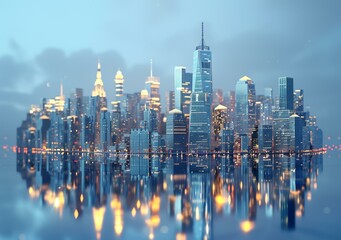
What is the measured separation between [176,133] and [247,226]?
14372cm

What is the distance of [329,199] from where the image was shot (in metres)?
42.8

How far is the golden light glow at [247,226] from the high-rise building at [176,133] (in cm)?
13707

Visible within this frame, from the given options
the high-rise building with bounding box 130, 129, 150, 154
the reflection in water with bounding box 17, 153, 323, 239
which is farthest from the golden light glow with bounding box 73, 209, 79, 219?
the high-rise building with bounding box 130, 129, 150, 154

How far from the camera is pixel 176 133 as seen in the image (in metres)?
173

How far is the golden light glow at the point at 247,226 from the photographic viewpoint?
2789 centimetres

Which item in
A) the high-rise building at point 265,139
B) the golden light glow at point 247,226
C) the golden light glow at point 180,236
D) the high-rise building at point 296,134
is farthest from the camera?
the high-rise building at point 296,134

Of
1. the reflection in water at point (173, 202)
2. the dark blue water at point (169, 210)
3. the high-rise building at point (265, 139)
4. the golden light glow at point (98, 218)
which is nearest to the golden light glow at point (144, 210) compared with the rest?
the reflection in water at point (173, 202)

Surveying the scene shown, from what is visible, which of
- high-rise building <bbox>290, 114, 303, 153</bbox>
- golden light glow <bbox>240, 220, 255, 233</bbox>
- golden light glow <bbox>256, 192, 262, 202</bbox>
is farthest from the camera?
high-rise building <bbox>290, 114, 303, 153</bbox>

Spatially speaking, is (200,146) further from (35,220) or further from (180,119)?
(35,220)

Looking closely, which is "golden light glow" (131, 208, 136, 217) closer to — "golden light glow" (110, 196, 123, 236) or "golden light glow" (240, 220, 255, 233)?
"golden light glow" (110, 196, 123, 236)

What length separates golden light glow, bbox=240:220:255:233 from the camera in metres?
27.9

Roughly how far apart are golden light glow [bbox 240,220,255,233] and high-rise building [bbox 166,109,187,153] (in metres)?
137

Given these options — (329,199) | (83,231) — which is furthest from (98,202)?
(329,199)

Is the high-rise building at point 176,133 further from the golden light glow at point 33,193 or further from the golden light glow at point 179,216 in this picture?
the golden light glow at point 179,216
